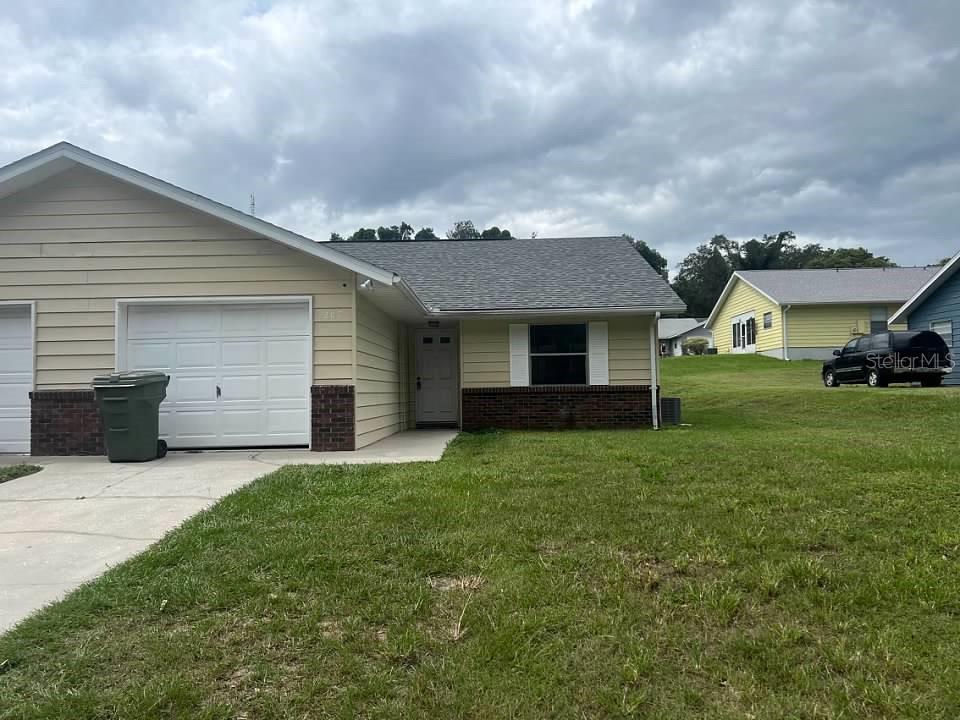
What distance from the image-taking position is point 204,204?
8805mm

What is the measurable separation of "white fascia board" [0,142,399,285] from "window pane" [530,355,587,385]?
15.0ft

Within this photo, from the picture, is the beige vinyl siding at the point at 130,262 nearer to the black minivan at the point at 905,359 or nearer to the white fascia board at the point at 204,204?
the white fascia board at the point at 204,204

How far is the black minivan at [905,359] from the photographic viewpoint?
54.8 feet

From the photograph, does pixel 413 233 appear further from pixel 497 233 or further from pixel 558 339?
pixel 558 339

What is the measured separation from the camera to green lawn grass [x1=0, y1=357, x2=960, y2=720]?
2463 millimetres

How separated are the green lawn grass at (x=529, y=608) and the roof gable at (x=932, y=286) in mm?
15512

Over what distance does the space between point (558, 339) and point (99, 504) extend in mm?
8645

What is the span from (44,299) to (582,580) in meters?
9.12

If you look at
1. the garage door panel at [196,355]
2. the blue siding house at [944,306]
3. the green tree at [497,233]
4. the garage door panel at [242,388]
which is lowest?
the garage door panel at [242,388]

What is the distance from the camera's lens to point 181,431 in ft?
30.2

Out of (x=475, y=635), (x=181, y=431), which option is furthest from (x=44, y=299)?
(x=475, y=635)

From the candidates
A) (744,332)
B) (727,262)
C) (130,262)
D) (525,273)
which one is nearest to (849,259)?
(727,262)

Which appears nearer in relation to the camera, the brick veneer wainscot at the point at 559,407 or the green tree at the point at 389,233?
the brick veneer wainscot at the point at 559,407

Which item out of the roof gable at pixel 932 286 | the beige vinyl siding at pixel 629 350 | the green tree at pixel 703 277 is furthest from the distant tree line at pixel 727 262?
the beige vinyl siding at pixel 629 350
